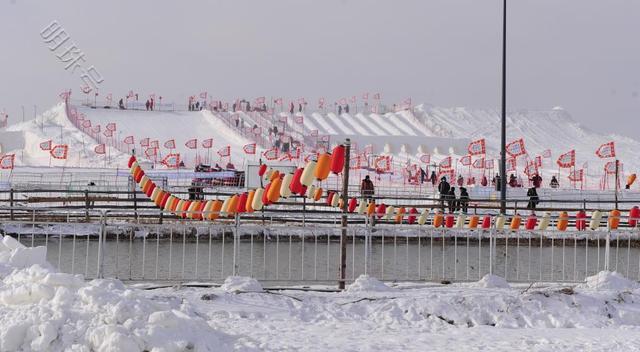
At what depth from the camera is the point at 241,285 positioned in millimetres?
11898

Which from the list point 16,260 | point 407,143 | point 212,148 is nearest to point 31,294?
point 16,260

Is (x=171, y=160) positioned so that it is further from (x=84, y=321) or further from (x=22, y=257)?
(x=84, y=321)

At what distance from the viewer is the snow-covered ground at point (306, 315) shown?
8156mm

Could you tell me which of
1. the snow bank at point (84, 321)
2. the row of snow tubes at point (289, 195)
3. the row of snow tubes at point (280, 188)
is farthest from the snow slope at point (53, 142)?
the snow bank at point (84, 321)

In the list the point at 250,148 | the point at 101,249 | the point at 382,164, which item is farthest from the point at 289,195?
the point at 250,148

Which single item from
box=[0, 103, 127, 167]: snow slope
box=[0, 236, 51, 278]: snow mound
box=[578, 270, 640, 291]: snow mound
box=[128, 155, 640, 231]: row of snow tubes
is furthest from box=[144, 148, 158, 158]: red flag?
box=[0, 236, 51, 278]: snow mound

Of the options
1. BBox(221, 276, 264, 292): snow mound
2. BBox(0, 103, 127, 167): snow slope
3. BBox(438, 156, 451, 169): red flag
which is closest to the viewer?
BBox(221, 276, 264, 292): snow mound

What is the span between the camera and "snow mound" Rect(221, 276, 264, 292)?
11773 mm

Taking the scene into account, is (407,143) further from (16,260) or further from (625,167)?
(16,260)

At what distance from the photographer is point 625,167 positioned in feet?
230

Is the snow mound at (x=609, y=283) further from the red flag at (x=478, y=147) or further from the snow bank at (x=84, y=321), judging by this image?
the red flag at (x=478, y=147)

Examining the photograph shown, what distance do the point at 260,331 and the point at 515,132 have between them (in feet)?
261

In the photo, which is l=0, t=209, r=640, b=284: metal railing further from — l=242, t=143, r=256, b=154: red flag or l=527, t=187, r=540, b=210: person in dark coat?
l=242, t=143, r=256, b=154: red flag

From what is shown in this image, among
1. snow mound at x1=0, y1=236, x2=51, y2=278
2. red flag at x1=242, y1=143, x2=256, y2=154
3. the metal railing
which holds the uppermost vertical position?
red flag at x1=242, y1=143, x2=256, y2=154
